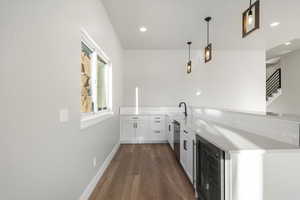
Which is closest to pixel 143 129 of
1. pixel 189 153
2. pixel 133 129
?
pixel 133 129

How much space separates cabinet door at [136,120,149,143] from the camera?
198 inches

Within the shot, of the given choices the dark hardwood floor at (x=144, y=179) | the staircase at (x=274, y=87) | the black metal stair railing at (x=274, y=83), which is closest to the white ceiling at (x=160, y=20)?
the dark hardwood floor at (x=144, y=179)

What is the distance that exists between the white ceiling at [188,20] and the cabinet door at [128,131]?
2.38 m

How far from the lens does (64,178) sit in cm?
160

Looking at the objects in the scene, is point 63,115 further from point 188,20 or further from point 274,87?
point 274,87

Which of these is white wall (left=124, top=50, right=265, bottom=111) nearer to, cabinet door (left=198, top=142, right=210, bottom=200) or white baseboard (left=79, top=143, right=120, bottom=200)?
white baseboard (left=79, top=143, right=120, bottom=200)

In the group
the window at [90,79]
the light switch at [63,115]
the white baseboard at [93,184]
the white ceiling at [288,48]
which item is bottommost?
the white baseboard at [93,184]

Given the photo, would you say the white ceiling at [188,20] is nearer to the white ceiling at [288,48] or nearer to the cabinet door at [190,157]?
the white ceiling at [288,48]

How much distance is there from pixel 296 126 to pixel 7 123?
2.10m

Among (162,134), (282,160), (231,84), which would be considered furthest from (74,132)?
(231,84)

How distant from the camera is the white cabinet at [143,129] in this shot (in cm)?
501

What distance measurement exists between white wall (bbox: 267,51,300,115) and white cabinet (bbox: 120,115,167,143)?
552 centimetres

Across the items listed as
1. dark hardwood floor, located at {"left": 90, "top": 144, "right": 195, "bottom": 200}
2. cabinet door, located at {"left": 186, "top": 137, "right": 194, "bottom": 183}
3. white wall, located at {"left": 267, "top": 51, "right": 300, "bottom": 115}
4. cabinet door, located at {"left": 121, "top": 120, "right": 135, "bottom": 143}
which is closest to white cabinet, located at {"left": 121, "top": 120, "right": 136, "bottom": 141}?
cabinet door, located at {"left": 121, "top": 120, "right": 135, "bottom": 143}

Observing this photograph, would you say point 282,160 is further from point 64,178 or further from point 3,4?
point 3,4
